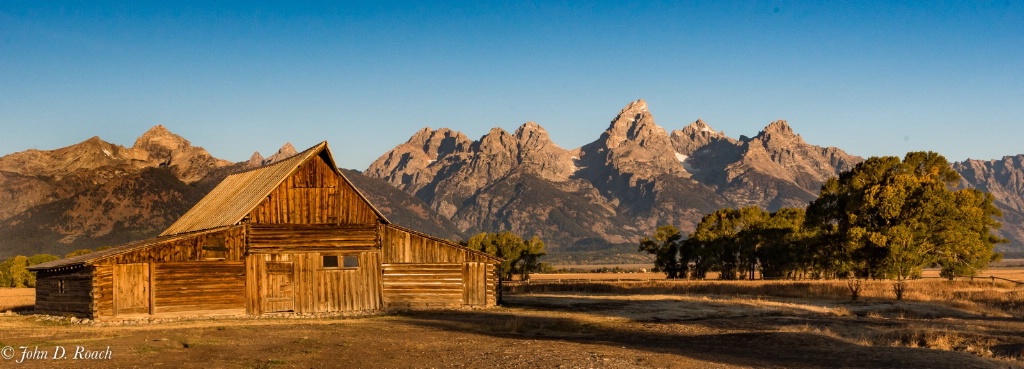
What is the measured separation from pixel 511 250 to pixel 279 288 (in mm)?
68353

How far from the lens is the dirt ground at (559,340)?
920 inches

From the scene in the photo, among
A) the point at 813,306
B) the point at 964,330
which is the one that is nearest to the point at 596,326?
the point at 964,330

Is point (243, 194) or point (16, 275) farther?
point (16, 275)

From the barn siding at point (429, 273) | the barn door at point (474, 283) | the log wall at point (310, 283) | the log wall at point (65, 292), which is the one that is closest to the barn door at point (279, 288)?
the log wall at point (310, 283)

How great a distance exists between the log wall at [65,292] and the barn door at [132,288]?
1.08 meters

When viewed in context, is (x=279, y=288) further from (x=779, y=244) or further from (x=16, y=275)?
(x=16, y=275)

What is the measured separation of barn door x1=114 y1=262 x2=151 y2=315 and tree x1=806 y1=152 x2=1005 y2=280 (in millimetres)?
48927

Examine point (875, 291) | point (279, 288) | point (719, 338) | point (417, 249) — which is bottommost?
point (875, 291)

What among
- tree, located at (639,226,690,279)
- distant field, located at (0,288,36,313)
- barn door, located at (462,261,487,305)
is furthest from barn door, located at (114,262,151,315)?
tree, located at (639,226,690,279)

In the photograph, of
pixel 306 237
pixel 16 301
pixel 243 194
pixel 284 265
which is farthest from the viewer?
pixel 16 301

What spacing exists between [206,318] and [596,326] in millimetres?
17271

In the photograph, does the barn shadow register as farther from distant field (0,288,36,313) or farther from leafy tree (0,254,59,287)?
leafy tree (0,254,59,287)

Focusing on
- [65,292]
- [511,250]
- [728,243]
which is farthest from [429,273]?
[511,250]

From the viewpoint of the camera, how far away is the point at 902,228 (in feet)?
217
